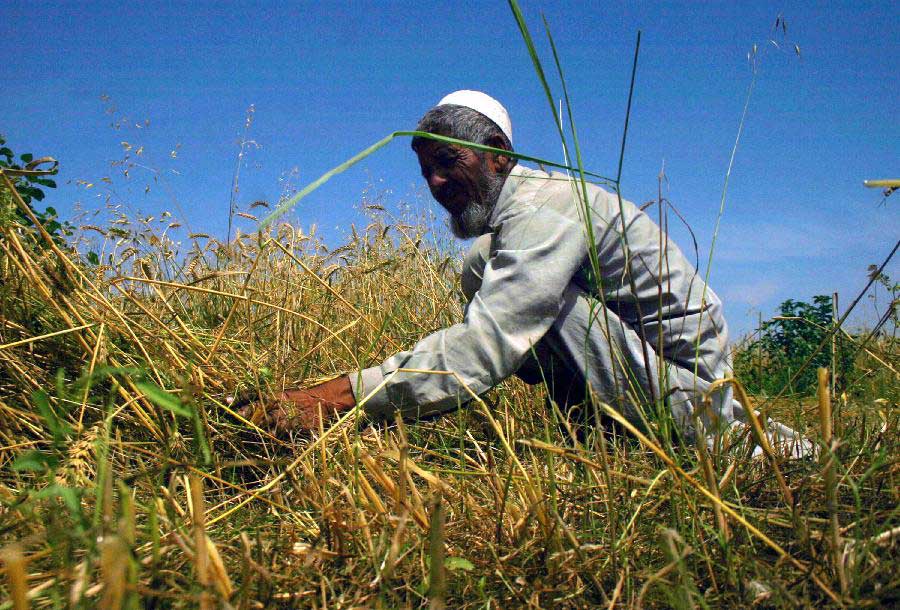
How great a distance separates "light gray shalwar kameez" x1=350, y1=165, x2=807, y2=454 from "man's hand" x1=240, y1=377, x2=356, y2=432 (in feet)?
0.16

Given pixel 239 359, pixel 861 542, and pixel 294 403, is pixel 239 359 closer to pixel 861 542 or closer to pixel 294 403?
pixel 294 403

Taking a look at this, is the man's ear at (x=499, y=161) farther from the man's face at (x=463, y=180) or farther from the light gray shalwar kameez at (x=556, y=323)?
the light gray shalwar kameez at (x=556, y=323)

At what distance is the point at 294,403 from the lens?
5.75 feet

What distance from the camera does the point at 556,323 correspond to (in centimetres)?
215

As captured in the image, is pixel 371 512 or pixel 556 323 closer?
pixel 371 512

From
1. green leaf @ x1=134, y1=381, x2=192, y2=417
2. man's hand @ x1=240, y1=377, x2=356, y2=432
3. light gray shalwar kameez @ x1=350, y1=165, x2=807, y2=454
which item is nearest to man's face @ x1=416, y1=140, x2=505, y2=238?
light gray shalwar kameez @ x1=350, y1=165, x2=807, y2=454

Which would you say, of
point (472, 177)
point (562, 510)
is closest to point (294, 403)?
point (562, 510)

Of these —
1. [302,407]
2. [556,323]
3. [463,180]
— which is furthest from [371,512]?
[463,180]

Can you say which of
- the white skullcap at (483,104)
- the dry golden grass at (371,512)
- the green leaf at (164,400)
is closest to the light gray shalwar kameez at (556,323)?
the dry golden grass at (371,512)

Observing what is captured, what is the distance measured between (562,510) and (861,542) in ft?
1.58

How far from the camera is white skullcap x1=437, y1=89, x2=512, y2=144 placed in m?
2.69

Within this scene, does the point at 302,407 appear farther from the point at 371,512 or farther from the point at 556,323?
the point at 556,323

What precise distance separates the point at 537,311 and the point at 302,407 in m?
0.73

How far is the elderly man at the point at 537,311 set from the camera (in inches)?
70.8
